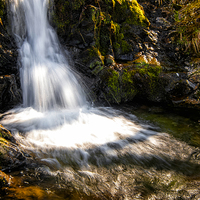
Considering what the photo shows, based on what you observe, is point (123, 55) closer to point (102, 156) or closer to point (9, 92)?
point (9, 92)

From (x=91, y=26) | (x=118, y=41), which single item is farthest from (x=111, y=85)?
(x=91, y=26)

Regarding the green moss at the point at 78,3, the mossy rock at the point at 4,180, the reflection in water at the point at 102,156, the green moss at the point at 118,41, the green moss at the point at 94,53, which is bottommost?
the reflection in water at the point at 102,156

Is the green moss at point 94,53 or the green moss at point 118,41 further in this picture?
the green moss at point 118,41

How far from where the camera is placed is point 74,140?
3.36m

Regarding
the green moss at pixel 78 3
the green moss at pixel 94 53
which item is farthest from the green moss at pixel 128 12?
the green moss at pixel 94 53

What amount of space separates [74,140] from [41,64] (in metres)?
3.16

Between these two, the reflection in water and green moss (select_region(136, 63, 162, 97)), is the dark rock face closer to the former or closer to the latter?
green moss (select_region(136, 63, 162, 97))

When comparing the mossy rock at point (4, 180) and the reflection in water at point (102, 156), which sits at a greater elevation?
the mossy rock at point (4, 180)

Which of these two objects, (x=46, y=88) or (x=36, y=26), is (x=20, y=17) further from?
(x=46, y=88)

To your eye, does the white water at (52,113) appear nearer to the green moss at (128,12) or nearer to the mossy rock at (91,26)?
the mossy rock at (91,26)

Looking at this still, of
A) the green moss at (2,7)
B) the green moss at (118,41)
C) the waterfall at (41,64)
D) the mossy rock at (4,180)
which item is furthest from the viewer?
the green moss at (118,41)

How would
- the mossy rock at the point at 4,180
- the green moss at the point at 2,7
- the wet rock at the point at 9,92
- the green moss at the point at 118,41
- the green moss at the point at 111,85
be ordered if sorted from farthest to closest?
the green moss at the point at 118,41
the green moss at the point at 111,85
the green moss at the point at 2,7
the wet rock at the point at 9,92
the mossy rock at the point at 4,180

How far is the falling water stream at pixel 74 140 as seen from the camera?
6.98 ft

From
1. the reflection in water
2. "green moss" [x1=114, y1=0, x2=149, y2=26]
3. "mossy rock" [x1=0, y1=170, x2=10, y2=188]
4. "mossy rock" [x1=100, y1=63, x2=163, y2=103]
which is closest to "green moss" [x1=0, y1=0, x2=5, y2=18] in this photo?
the reflection in water
